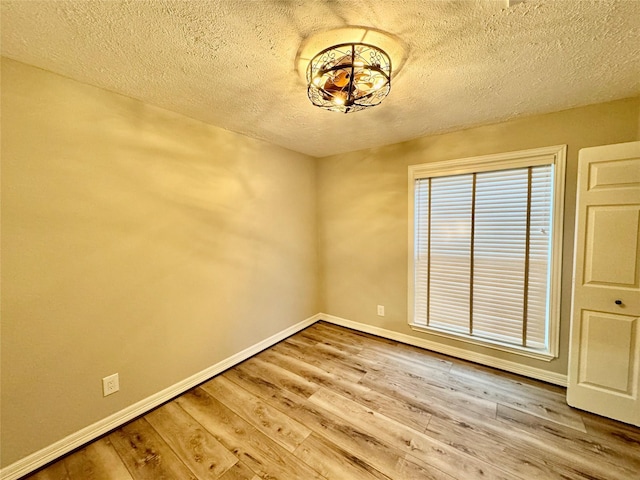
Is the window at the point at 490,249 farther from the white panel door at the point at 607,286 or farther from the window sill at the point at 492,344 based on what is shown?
the white panel door at the point at 607,286

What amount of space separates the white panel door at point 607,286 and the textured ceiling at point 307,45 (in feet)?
2.00

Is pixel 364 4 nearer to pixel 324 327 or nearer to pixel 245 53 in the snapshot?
pixel 245 53

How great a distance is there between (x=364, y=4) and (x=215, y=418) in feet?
8.67

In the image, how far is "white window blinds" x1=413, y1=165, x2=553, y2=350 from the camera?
85.4 inches

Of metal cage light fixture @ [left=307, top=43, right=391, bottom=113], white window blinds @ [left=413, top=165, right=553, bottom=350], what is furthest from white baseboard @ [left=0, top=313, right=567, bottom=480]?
metal cage light fixture @ [left=307, top=43, right=391, bottom=113]

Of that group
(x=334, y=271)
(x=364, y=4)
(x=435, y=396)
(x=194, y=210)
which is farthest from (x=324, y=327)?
(x=364, y=4)

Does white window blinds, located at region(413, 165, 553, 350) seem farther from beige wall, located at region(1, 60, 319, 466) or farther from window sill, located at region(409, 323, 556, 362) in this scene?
beige wall, located at region(1, 60, 319, 466)

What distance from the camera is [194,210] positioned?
2166mm

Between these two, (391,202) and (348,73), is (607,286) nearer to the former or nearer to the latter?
(391,202)

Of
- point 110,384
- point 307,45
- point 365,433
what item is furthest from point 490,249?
point 110,384

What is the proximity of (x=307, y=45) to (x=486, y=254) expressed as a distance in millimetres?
2329

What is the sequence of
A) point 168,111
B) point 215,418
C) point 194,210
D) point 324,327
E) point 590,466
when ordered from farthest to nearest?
point 324,327
point 194,210
point 168,111
point 215,418
point 590,466

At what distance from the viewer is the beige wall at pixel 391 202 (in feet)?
6.53

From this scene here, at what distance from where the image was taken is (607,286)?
1751mm
